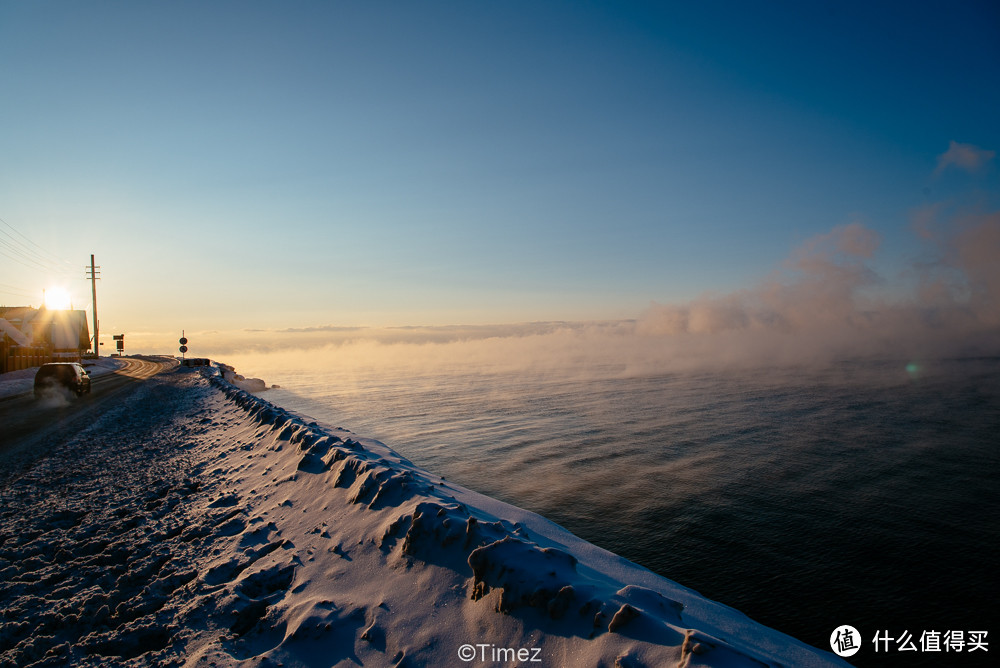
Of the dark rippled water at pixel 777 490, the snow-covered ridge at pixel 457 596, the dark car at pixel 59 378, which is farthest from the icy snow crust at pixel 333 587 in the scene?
the dark car at pixel 59 378

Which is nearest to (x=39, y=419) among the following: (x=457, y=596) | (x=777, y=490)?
(x=457, y=596)

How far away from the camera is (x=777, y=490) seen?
Result: 36.6 feet

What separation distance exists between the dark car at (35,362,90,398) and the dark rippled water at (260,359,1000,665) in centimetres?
1331

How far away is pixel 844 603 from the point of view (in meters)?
6.16

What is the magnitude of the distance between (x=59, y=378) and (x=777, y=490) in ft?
108

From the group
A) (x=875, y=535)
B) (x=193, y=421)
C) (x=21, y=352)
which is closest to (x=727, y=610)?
(x=875, y=535)

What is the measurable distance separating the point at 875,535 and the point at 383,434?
18.1 metres

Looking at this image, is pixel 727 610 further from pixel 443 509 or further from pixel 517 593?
pixel 443 509

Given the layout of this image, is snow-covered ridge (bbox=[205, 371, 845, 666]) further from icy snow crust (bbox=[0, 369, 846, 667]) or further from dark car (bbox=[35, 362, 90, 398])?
dark car (bbox=[35, 362, 90, 398])

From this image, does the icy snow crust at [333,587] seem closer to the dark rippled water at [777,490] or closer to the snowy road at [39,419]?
the dark rippled water at [777,490]

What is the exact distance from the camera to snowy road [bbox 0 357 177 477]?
1177cm

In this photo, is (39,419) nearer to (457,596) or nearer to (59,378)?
(59,378)

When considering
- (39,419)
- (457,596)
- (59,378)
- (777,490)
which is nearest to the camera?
(457,596)

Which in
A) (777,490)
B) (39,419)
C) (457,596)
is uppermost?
(457,596)
